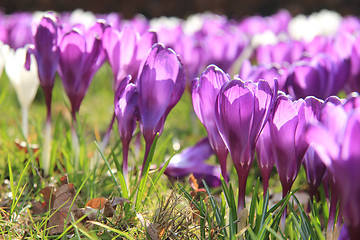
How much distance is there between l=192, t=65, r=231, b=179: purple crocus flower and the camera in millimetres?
1482

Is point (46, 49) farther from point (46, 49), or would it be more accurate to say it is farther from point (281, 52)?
point (281, 52)

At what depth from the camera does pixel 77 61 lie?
6.27 ft

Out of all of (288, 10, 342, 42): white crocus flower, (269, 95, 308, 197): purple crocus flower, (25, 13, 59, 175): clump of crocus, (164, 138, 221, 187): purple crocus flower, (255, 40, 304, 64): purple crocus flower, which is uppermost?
(25, 13, 59, 175): clump of crocus

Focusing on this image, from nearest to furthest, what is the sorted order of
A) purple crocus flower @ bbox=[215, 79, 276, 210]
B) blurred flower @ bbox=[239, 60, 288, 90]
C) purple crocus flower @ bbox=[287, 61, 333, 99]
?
purple crocus flower @ bbox=[215, 79, 276, 210] < blurred flower @ bbox=[239, 60, 288, 90] < purple crocus flower @ bbox=[287, 61, 333, 99]

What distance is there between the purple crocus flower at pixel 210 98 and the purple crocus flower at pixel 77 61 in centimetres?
60

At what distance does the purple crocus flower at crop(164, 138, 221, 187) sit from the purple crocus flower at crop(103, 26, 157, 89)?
52 cm

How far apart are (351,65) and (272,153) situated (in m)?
1.25

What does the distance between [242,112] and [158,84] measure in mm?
356

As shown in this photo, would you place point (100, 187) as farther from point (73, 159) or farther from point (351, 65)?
point (351, 65)

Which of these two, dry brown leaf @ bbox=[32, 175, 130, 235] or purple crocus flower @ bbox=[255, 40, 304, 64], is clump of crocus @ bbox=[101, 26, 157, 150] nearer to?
dry brown leaf @ bbox=[32, 175, 130, 235]

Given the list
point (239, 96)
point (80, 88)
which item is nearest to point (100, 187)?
point (80, 88)

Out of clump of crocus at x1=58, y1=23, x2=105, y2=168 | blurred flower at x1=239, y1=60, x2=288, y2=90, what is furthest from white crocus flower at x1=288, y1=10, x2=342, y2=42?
clump of crocus at x1=58, y1=23, x2=105, y2=168

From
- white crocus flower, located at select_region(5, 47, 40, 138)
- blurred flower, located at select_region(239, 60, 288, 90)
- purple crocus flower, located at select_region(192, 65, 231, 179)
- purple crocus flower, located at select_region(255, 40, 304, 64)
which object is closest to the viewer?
purple crocus flower, located at select_region(192, 65, 231, 179)

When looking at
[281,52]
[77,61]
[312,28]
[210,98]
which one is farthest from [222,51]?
[210,98]
